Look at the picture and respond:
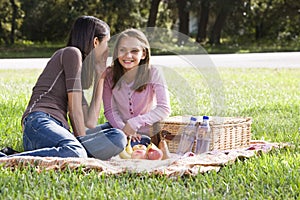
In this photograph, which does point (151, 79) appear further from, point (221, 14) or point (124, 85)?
point (221, 14)

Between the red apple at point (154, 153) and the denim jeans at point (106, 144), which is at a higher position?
the denim jeans at point (106, 144)

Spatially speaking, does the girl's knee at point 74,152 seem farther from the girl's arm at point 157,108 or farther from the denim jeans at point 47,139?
the girl's arm at point 157,108

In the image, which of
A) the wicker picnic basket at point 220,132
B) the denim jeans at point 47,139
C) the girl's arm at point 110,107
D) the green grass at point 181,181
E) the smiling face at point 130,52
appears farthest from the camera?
the girl's arm at point 110,107

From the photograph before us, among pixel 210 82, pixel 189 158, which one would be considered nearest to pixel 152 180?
pixel 189 158

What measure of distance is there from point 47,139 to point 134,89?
96cm

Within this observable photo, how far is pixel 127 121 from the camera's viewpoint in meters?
4.73

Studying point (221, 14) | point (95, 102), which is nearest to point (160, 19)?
point (221, 14)

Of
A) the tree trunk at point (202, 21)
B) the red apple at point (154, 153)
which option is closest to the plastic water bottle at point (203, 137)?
the red apple at point (154, 153)

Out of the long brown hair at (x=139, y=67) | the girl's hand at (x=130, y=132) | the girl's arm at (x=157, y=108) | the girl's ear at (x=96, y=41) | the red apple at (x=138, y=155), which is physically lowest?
the red apple at (x=138, y=155)

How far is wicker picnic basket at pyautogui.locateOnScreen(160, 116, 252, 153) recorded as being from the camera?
4.59m

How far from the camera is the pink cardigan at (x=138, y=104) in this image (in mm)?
4742

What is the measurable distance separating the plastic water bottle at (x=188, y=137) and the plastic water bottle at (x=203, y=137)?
0.04 metres

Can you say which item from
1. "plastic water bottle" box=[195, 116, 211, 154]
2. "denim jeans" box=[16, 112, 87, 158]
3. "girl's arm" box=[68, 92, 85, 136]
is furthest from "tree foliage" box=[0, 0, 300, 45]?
"denim jeans" box=[16, 112, 87, 158]

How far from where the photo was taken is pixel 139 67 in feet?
→ 15.7
